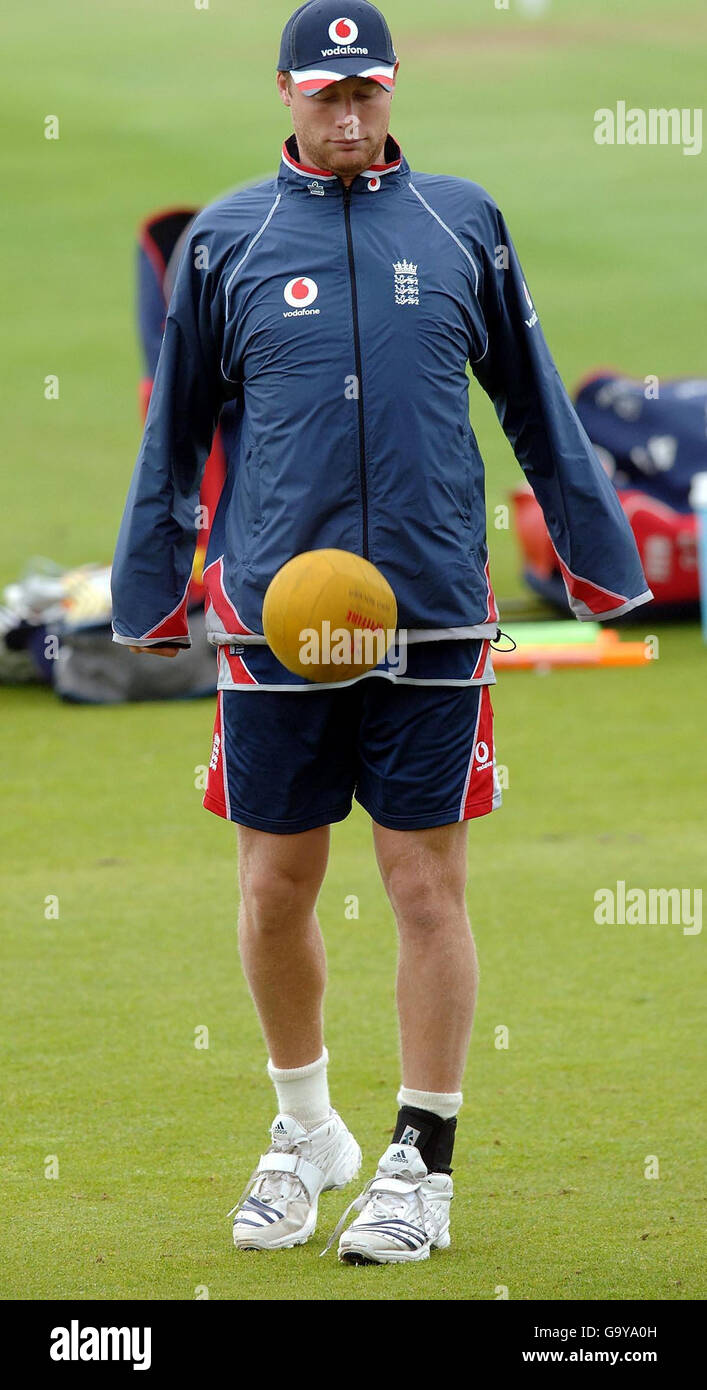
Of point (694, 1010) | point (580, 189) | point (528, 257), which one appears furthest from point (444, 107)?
point (694, 1010)

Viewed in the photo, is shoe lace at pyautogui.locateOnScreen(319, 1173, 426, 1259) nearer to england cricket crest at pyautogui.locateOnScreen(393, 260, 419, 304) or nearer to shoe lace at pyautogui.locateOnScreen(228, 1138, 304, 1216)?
shoe lace at pyautogui.locateOnScreen(228, 1138, 304, 1216)

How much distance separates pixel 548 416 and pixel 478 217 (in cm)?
31

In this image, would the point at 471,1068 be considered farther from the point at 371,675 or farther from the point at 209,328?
the point at 209,328

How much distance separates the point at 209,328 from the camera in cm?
277

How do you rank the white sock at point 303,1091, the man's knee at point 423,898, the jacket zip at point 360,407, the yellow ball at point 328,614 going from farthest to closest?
the white sock at point 303,1091
the man's knee at point 423,898
the jacket zip at point 360,407
the yellow ball at point 328,614

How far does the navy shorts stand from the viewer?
106 inches

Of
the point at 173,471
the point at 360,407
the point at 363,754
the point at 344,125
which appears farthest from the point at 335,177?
the point at 363,754

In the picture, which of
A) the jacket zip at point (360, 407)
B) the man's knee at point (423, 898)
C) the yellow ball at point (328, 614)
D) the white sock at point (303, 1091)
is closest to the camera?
the yellow ball at point (328, 614)

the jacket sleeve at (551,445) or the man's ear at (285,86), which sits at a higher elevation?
the man's ear at (285,86)

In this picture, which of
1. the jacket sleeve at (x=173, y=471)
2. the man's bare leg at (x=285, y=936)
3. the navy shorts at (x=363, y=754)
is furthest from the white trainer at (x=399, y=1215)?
the jacket sleeve at (x=173, y=471)

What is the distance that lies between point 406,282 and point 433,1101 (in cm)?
118

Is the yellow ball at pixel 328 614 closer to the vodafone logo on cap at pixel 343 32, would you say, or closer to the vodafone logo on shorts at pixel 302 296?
the vodafone logo on shorts at pixel 302 296

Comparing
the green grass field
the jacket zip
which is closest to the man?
the jacket zip

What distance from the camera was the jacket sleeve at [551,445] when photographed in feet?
9.19
